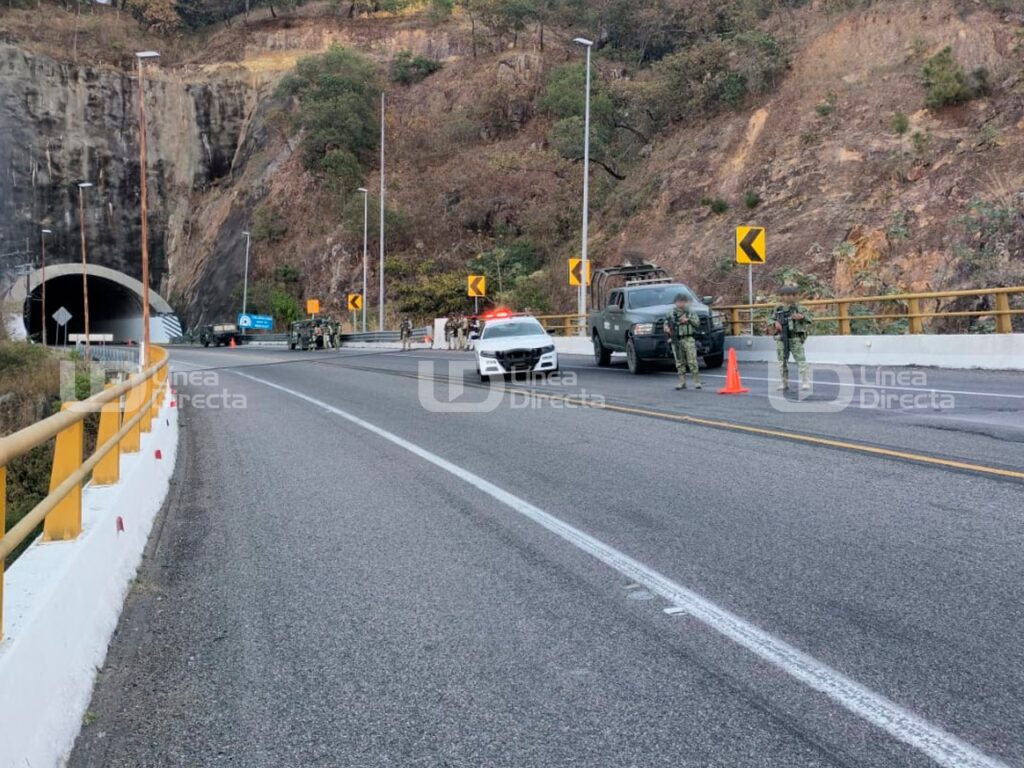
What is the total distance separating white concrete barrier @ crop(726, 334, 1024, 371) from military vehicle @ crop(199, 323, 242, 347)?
154 ft

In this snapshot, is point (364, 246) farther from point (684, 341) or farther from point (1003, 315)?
point (1003, 315)

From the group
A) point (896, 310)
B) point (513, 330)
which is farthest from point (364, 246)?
point (896, 310)

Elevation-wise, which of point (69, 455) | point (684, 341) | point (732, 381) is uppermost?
point (684, 341)

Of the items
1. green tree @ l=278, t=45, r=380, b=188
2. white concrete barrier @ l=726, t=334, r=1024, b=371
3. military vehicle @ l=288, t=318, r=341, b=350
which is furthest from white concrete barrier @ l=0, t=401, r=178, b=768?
green tree @ l=278, t=45, r=380, b=188

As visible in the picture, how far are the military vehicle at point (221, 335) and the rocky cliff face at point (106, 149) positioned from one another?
1656 centimetres

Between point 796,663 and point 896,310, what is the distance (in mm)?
23925

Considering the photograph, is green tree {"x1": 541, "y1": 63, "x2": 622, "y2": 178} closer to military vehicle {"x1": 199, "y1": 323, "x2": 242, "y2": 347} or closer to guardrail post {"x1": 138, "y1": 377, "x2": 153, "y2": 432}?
military vehicle {"x1": 199, "y1": 323, "x2": 242, "y2": 347}

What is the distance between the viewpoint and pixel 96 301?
82375mm

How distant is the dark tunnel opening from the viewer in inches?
2938

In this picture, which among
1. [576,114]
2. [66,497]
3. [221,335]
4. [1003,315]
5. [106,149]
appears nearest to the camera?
[66,497]

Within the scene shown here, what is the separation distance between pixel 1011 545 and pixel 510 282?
46.3 meters

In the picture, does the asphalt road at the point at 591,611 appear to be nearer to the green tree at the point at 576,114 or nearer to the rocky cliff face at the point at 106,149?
the green tree at the point at 576,114

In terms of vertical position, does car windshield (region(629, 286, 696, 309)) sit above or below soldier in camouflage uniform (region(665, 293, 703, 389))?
above

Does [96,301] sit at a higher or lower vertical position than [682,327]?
higher
